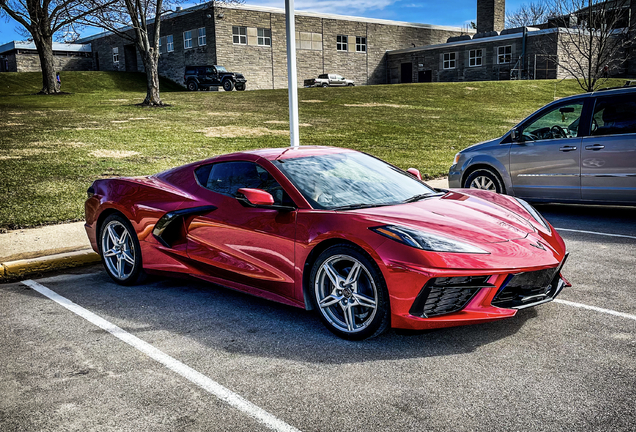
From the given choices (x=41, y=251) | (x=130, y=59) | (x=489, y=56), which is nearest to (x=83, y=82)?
(x=130, y=59)

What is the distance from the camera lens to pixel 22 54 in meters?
62.3

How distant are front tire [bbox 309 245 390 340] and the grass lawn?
5821mm

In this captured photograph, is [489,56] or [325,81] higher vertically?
[489,56]

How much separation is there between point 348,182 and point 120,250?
2.50 m

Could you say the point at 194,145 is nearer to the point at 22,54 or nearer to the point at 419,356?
the point at 419,356

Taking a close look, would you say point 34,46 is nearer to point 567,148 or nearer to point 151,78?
point 151,78

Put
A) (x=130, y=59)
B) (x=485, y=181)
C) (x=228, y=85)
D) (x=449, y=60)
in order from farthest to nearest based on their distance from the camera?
(x=130, y=59)
(x=449, y=60)
(x=228, y=85)
(x=485, y=181)

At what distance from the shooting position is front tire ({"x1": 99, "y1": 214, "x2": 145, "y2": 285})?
18.6 ft

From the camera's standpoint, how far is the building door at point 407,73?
58.1 m

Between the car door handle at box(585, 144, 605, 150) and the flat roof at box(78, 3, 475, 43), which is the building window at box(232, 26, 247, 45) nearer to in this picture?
the flat roof at box(78, 3, 475, 43)

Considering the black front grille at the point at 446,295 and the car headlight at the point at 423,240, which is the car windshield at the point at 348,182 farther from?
the black front grille at the point at 446,295

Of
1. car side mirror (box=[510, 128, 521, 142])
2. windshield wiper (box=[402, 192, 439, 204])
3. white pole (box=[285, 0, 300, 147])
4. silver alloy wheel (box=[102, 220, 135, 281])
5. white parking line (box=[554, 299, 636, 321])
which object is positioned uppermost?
white pole (box=[285, 0, 300, 147])

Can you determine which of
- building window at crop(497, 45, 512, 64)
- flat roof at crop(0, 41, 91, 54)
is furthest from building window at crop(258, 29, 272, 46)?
flat roof at crop(0, 41, 91, 54)

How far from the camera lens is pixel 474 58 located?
5138 cm
